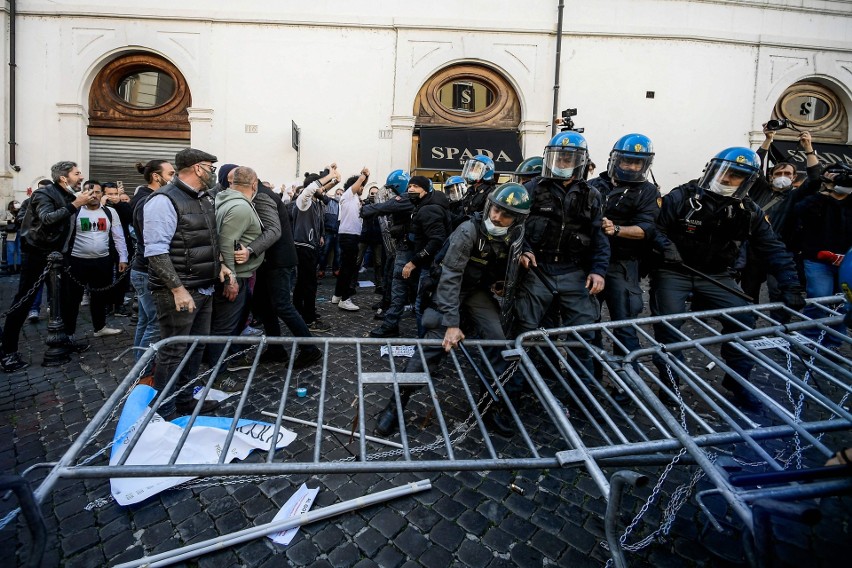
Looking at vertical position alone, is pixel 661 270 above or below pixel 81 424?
above

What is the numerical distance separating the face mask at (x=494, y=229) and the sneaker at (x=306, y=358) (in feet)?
7.76

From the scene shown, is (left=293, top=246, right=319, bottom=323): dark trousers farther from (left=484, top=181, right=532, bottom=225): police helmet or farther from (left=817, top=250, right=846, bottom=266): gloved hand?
(left=817, top=250, right=846, bottom=266): gloved hand

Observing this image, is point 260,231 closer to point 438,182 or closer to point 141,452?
point 141,452

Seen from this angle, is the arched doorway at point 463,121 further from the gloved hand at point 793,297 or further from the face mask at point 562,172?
the gloved hand at point 793,297

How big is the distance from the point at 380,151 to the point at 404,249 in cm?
688

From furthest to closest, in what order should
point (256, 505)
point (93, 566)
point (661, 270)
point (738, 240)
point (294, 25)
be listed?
point (294, 25) < point (661, 270) < point (738, 240) < point (256, 505) < point (93, 566)

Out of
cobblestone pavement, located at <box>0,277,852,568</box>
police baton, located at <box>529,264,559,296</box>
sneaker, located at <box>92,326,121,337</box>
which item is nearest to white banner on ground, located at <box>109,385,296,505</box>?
cobblestone pavement, located at <box>0,277,852,568</box>

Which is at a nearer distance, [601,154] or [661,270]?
[661,270]

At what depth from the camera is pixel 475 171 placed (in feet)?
18.4

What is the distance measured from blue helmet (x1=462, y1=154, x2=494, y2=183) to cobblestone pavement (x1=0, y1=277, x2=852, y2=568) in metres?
3.60

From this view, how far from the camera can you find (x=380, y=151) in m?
11.7

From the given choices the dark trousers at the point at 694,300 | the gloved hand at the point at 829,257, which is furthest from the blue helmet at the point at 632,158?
the gloved hand at the point at 829,257

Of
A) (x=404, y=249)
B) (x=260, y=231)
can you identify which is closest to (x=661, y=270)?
(x=404, y=249)

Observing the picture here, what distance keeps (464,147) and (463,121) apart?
3.19 feet
